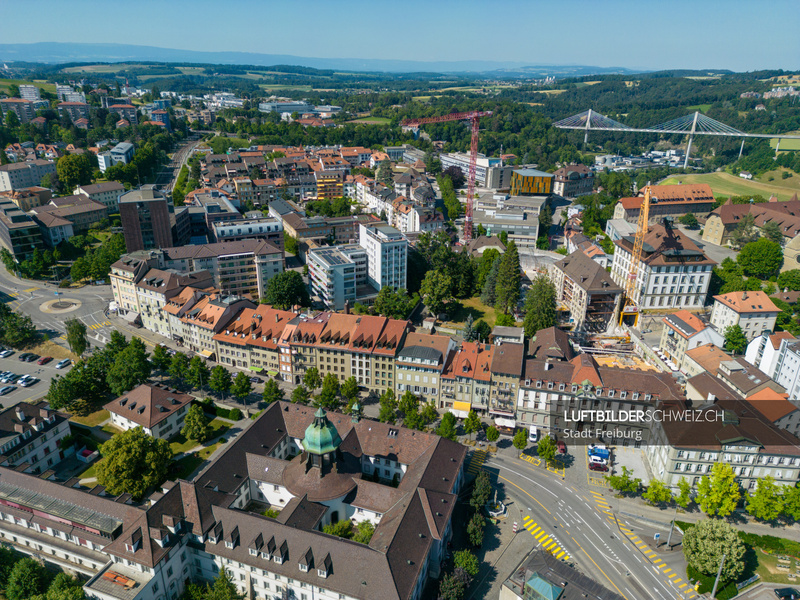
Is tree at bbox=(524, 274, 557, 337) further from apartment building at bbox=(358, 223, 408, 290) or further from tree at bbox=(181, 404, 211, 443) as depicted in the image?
tree at bbox=(181, 404, 211, 443)

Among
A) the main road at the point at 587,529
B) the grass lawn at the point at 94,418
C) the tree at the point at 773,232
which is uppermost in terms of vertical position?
the tree at the point at 773,232

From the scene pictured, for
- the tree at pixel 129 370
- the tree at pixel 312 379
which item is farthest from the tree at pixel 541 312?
the tree at pixel 129 370

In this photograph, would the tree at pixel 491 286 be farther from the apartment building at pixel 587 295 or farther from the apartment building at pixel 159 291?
the apartment building at pixel 159 291

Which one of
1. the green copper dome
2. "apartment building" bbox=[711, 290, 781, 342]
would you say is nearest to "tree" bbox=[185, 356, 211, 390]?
the green copper dome

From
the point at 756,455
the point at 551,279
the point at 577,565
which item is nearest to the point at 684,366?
the point at 756,455

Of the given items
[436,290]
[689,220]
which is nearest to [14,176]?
[436,290]

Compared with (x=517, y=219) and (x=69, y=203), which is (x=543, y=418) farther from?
(x=69, y=203)

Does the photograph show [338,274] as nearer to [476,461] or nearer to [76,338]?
[76,338]
